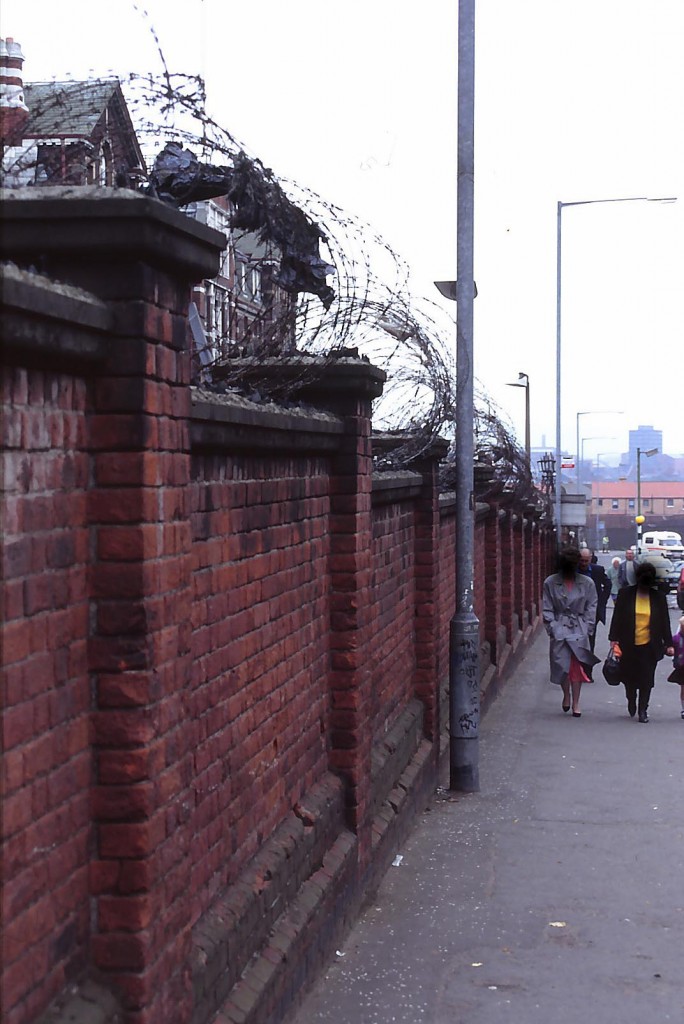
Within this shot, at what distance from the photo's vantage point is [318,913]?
5434 mm

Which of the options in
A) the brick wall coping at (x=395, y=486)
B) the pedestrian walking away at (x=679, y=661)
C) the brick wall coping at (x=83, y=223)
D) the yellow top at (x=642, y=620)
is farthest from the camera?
the pedestrian walking away at (x=679, y=661)

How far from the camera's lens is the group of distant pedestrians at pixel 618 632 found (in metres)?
13.6

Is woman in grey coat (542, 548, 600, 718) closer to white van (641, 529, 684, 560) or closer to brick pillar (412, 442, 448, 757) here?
brick pillar (412, 442, 448, 757)

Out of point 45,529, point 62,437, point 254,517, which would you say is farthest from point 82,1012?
point 254,517

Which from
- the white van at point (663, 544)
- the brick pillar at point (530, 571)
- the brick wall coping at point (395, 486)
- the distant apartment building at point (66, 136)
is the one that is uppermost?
the distant apartment building at point (66, 136)

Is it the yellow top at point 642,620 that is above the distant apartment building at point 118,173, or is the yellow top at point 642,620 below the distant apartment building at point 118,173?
below

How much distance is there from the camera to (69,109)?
352 cm

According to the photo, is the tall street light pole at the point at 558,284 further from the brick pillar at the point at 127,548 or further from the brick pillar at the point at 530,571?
the brick pillar at the point at 127,548

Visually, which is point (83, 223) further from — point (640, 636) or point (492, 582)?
point (492, 582)

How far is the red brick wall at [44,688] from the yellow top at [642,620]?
11.0 meters

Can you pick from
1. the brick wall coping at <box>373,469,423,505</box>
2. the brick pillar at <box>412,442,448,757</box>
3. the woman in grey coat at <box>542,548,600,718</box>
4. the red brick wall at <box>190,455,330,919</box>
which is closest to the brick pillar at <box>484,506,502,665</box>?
the woman in grey coat at <box>542,548,600,718</box>

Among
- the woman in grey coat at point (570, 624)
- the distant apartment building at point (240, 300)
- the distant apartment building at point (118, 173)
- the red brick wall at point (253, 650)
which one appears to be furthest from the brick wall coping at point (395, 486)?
the woman in grey coat at point (570, 624)

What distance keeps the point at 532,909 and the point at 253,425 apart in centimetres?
335

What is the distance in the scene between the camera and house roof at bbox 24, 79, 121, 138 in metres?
3.41
